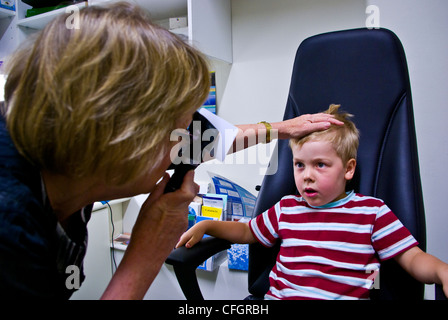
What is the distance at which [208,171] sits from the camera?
1.62 m

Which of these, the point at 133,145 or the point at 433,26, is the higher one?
the point at 433,26

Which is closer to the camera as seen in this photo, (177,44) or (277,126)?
(177,44)

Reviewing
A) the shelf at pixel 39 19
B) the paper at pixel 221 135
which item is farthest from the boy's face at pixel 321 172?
the shelf at pixel 39 19

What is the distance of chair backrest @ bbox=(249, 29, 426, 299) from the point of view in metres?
0.84

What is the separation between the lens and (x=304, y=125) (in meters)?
0.95

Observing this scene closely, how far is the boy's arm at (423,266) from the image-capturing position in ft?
2.24

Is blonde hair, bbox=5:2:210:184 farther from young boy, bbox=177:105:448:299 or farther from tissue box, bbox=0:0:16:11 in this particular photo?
tissue box, bbox=0:0:16:11

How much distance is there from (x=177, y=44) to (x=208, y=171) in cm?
110

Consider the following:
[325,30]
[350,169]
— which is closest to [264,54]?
[325,30]
